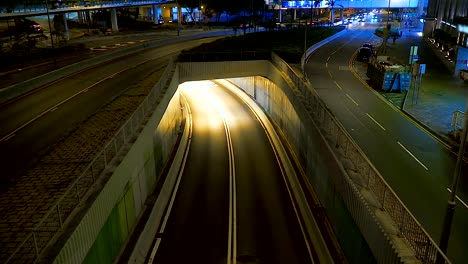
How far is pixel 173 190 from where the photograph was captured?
22516 mm

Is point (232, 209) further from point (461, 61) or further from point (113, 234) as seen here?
point (461, 61)

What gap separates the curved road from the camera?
16.3m

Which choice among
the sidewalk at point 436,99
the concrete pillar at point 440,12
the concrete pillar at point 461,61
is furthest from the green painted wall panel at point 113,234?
the concrete pillar at point 440,12

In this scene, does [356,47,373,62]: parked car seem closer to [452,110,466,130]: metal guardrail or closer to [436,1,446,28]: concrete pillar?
[436,1,446,28]: concrete pillar

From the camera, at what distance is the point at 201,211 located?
787 inches

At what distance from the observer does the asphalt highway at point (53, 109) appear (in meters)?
17.0

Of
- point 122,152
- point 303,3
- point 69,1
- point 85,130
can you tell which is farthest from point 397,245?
point 303,3

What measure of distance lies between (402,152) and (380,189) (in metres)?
10.8

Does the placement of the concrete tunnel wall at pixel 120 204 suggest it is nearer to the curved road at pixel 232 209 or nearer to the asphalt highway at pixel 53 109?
the curved road at pixel 232 209

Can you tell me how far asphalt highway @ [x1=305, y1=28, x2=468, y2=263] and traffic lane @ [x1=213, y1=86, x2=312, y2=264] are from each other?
471cm

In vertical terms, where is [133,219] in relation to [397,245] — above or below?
below

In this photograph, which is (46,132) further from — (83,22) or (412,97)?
(83,22)

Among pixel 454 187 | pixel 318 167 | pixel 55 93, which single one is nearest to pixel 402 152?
pixel 318 167

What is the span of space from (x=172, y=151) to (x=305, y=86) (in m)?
9.90
